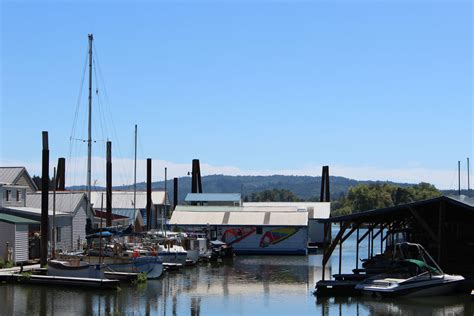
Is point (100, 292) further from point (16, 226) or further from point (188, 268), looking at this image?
point (188, 268)

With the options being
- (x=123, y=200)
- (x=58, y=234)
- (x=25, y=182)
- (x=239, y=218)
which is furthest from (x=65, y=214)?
(x=123, y=200)

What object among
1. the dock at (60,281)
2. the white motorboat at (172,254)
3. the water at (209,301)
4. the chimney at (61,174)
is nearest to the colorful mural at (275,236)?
the white motorboat at (172,254)

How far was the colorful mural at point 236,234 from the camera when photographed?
3086 inches

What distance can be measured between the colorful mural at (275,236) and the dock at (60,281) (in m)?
37.4

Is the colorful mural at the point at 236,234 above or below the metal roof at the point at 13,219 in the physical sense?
below

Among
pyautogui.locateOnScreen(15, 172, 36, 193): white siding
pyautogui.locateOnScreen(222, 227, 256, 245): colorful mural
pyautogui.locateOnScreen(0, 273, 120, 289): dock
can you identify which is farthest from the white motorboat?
pyautogui.locateOnScreen(222, 227, 256, 245): colorful mural

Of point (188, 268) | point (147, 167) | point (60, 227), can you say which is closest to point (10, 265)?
point (60, 227)

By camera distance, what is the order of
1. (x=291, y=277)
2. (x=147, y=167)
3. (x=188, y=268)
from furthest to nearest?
(x=147, y=167) < (x=188, y=268) < (x=291, y=277)

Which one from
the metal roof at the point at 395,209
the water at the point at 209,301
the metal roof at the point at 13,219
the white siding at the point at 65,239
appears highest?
the metal roof at the point at 395,209

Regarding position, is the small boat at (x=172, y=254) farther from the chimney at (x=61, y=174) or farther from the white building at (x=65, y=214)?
the chimney at (x=61, y=174)

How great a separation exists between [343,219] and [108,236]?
14.9m

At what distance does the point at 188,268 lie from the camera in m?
58.2

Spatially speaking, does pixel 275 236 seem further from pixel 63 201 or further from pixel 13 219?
pixel 13 219

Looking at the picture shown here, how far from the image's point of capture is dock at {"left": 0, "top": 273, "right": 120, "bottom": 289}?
133 feet
